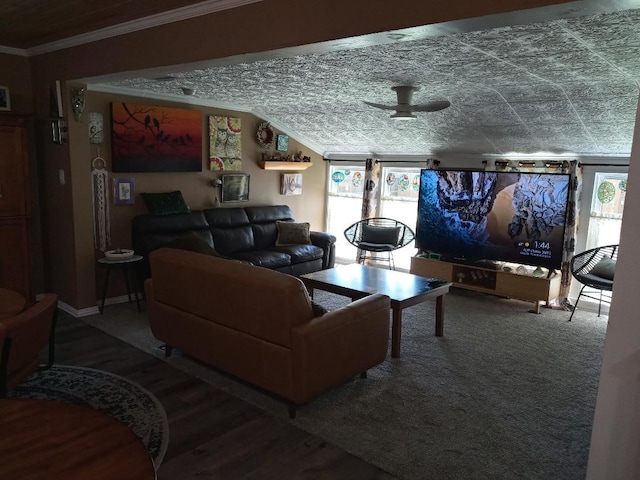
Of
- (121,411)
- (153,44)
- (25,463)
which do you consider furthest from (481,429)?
(153,44)

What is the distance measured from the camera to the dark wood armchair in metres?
2.15

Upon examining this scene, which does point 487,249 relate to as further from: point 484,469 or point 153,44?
point 153,44

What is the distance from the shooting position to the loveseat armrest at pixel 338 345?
2900 mm

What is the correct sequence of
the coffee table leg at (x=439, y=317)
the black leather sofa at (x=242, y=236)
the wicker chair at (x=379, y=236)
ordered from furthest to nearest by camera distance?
the wicker chair at (x=379, y=236), the black leather sofa at (x=242, y=236), the coffee table leg at (x=439, y=317)

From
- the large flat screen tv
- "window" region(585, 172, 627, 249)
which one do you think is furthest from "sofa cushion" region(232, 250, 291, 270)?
"window" region(585, 172, 627, 249)

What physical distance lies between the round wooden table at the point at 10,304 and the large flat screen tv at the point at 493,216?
494 cm

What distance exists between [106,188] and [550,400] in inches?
183

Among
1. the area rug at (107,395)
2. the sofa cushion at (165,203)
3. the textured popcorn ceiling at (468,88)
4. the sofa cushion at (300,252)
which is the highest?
the textured popcorn ceiling at (468,88)

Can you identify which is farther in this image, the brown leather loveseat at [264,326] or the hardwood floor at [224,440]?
the brown leather loveseat at [264,326]

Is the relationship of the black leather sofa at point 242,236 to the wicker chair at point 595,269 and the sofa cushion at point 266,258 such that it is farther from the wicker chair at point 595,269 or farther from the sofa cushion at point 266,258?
the wicker chair at point 595,269

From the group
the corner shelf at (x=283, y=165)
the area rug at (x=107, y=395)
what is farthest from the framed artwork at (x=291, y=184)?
the area rug at (x=107, y=395)

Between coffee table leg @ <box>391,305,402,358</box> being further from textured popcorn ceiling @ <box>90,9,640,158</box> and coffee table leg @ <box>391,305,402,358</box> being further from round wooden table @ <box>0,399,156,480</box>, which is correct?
round wooden table @ <box>0,399,156,480</box>

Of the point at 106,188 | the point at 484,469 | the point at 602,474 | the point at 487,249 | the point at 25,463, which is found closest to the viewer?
the point at 25,463

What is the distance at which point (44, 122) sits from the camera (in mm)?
4801
